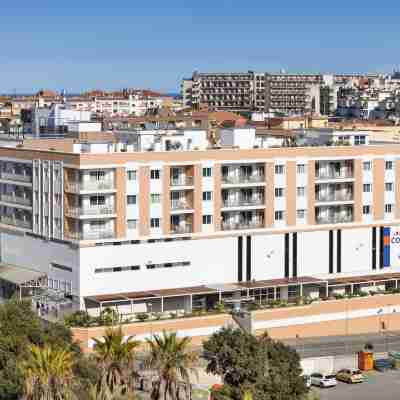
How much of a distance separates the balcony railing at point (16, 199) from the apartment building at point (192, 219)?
14cm

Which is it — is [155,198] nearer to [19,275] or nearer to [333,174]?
[19,275]

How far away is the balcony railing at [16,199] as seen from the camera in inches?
2810

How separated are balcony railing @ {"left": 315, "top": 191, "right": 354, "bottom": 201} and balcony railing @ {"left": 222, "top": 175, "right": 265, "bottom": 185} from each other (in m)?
4.39

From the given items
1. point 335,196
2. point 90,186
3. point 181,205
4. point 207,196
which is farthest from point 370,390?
point 90,186

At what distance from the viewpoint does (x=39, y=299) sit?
67812 millimetres

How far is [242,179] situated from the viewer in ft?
232

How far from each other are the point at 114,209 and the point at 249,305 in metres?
9.59

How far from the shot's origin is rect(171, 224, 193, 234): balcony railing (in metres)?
68.6

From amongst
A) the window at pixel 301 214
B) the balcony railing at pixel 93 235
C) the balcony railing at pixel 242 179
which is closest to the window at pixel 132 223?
the balcony railing at pixel 93 235

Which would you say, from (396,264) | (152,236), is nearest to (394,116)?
(396,264)

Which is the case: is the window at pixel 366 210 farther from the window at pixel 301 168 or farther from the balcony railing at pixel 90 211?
the balcony railing at pixel 90 211

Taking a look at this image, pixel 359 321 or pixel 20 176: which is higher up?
pixel 20 176

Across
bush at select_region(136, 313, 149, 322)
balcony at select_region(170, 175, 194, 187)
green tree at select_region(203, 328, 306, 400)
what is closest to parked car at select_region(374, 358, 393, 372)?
bush at select_region(136, 313, 149, 322)

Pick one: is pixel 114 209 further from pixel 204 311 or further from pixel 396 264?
pixel 396 264
